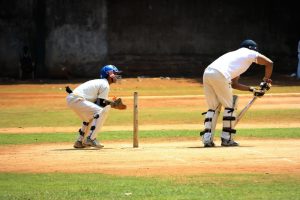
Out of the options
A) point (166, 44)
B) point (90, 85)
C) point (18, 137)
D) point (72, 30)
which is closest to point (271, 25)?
point (166, 44)

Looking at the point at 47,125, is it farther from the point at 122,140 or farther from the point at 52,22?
the point at 52,22

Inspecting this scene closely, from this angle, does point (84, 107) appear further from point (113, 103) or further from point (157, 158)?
point (157, 158)

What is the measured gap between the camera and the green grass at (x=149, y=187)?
35.0 feet

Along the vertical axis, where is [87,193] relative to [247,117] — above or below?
above

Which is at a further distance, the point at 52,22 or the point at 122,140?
the point at 52,22

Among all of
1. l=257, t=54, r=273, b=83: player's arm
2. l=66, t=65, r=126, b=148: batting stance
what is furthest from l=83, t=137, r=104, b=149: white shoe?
l=257, t=54, r=273, b=83: player's arm

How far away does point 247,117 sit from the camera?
24516 mm

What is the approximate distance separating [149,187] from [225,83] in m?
4.77

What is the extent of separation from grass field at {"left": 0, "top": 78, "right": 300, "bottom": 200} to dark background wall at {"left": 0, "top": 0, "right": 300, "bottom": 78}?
7.90 feet

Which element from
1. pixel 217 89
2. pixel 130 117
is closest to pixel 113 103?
pixel 217 89

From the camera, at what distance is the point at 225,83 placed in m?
15.8

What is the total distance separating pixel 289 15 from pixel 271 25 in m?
1.00

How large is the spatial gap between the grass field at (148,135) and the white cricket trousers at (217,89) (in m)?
2.44

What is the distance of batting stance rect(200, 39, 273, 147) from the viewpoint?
1580cm
